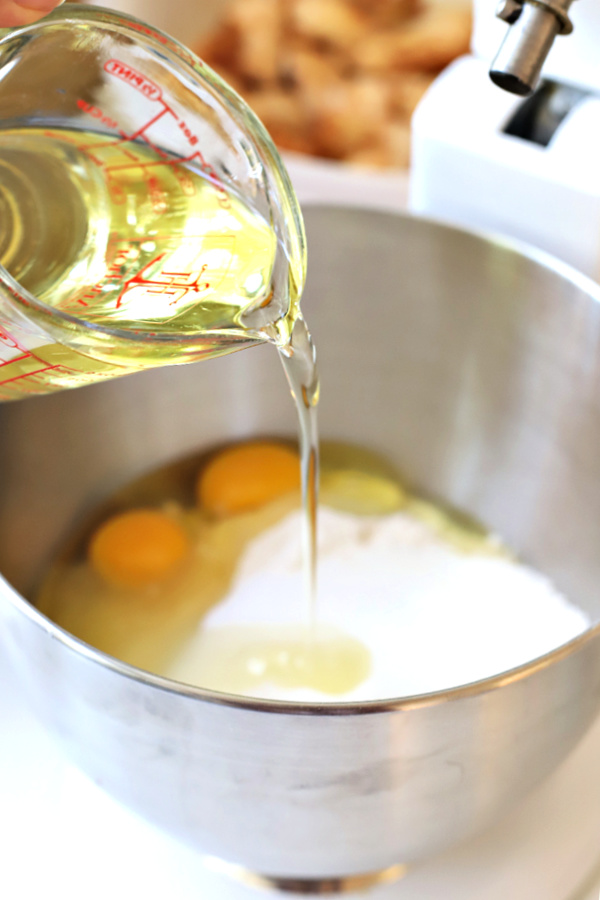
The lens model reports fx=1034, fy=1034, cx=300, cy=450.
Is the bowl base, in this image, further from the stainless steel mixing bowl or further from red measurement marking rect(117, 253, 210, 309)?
red measurement marking rect(117, 253, 210, 309)

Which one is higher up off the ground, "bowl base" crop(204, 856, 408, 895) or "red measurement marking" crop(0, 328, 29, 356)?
"red measurement marking" crop(0, 328, 29, 356)

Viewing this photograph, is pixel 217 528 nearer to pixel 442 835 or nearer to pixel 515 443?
pixel 515 443

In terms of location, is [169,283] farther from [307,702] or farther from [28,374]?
[307,702]

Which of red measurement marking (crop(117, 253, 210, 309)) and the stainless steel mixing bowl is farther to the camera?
red measurement marking (crop(117, 253, 210, 309))

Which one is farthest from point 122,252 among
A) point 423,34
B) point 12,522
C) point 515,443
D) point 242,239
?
point 423,34

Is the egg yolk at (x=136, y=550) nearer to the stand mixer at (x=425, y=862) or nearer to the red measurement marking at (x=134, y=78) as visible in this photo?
the stand mixer at (x=425, y=862)

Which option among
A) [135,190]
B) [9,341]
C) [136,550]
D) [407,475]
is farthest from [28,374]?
[407,475]

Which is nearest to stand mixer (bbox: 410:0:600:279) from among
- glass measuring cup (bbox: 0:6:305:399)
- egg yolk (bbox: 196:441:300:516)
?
glass measuring cup (bbox: 0:6:305:399)
